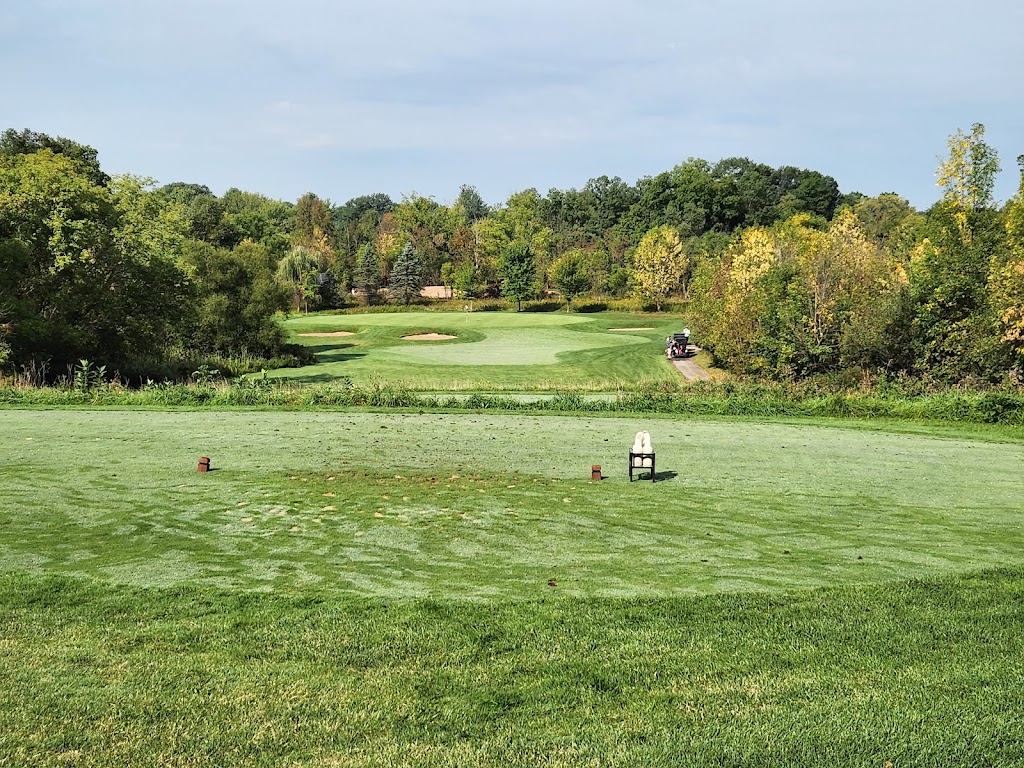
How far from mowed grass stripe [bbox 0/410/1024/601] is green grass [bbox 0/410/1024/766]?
7cm

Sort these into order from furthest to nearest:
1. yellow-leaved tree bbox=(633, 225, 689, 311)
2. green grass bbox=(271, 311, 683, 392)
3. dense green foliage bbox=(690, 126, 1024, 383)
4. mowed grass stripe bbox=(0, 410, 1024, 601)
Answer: yellow-leaved tree bbox=(633, 225, 689, 311)
green grass bbox=(271, 311, 683, 392)
dense green foliage bbox=(690, 126, 1024, 383)
mowed grass stripe bbox=(0, 410, 1024, 601)

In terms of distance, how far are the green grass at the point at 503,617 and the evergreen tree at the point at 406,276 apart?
88199 millimetres

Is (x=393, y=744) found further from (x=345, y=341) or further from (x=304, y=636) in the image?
(x=345, y=341)

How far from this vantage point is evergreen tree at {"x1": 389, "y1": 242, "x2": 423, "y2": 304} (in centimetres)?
10100

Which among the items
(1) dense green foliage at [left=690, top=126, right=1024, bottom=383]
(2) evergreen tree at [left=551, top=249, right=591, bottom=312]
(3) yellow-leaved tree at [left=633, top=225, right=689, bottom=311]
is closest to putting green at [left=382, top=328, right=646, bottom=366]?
(1) dense green foliage at [left=690, top=126, right=1024, bottom=383]

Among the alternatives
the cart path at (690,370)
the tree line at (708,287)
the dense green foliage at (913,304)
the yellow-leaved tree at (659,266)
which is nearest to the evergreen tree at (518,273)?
the yellow-leaved tree at (659,266)

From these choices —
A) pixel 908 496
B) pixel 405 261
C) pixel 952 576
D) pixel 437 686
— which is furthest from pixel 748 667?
pixel 405 261

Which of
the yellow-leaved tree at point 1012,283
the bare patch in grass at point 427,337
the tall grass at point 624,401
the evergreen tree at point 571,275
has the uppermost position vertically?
the evergreen tree at point 571,275

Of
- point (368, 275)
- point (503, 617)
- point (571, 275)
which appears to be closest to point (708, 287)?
point (571, 275)

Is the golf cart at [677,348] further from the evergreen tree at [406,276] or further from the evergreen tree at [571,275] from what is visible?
the evergreen tree at [406,276]

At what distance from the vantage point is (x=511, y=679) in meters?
5.93

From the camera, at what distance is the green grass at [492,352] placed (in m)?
40.4

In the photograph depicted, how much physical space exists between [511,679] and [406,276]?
321ft

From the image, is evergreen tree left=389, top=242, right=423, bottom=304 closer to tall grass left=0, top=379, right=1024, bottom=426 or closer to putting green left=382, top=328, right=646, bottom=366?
putting green left=382, top=328, right=646, bottom=366
